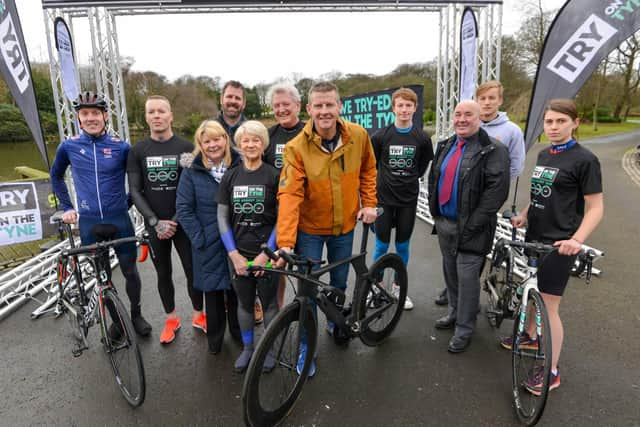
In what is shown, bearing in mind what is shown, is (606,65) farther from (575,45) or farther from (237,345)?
(237,345)

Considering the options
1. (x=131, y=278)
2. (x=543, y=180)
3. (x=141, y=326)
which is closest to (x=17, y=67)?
(x=131, y=278)

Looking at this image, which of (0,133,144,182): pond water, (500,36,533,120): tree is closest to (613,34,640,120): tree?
(500,36,533,120): tree

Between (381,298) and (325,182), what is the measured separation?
3.43 ft

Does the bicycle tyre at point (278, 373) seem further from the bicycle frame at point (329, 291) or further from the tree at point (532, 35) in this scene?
the tree at point (532, 35)

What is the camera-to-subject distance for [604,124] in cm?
3391

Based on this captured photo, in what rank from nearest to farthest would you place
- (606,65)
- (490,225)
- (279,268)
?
(279,268) → (490,225) → (606,65)

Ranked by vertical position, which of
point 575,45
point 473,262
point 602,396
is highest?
point 575,45

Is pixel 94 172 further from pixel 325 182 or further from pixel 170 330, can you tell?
pixel 325 182

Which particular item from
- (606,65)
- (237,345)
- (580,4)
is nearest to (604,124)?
(606,65)

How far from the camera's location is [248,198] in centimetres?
245

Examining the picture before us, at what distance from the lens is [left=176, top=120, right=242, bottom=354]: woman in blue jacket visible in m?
2.63

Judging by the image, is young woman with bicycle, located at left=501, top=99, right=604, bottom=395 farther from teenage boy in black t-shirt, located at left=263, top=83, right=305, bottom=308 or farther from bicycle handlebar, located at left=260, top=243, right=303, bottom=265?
teenage boy in black t-shirt, located at left=263, top=83, right=305, bottom=308

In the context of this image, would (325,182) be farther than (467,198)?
No

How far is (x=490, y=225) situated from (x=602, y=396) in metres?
1.24
